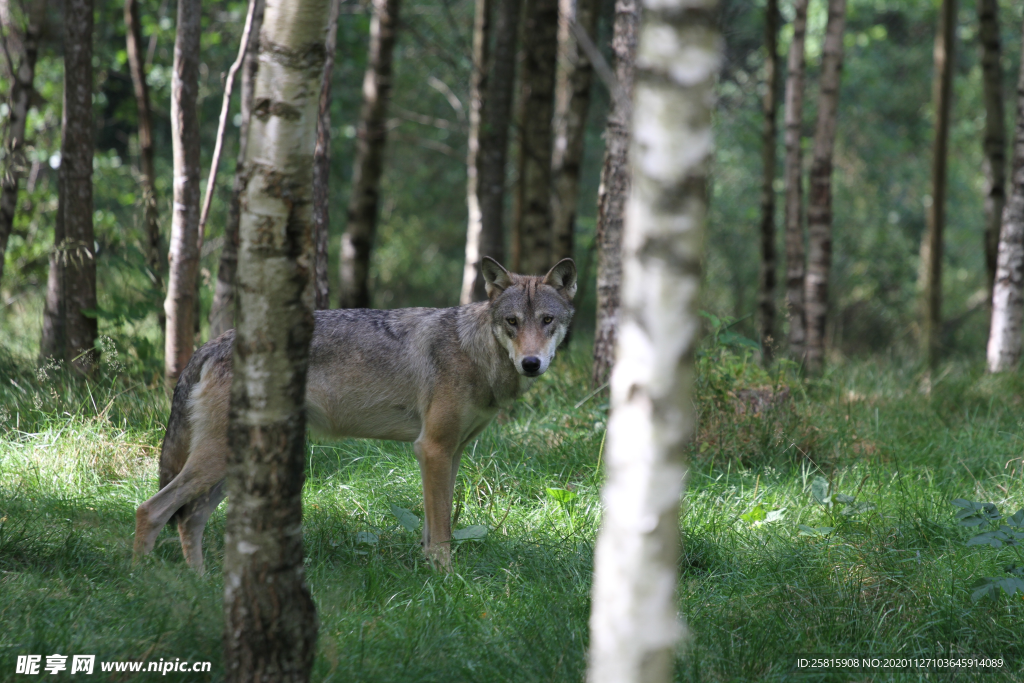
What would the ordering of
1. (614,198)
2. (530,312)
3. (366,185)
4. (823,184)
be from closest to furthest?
(530,312), (614,198), (823,184), (366,185)

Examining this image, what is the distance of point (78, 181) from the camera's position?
20.2ft

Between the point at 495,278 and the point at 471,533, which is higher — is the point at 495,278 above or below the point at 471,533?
above

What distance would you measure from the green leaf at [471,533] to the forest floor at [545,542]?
0.22ft

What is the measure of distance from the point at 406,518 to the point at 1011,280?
7161 millimetres

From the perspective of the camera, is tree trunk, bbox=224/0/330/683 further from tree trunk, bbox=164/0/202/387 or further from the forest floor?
tree trunk, bbox=164/0/202/387

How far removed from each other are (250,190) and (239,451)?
2.73 feet

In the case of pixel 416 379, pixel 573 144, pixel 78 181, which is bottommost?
pixel 416 379

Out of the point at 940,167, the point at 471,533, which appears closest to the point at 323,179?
the point at 471,533

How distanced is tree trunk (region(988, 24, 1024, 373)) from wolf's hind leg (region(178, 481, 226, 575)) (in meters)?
7.77

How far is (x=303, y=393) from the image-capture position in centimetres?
255

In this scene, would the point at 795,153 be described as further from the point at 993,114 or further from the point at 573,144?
the point at 573,144

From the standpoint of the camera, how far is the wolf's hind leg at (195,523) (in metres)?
3.88

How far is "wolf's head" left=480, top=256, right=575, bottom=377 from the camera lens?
4.35 m

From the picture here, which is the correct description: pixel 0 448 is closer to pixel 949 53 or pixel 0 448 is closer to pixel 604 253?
pixel 604 253
